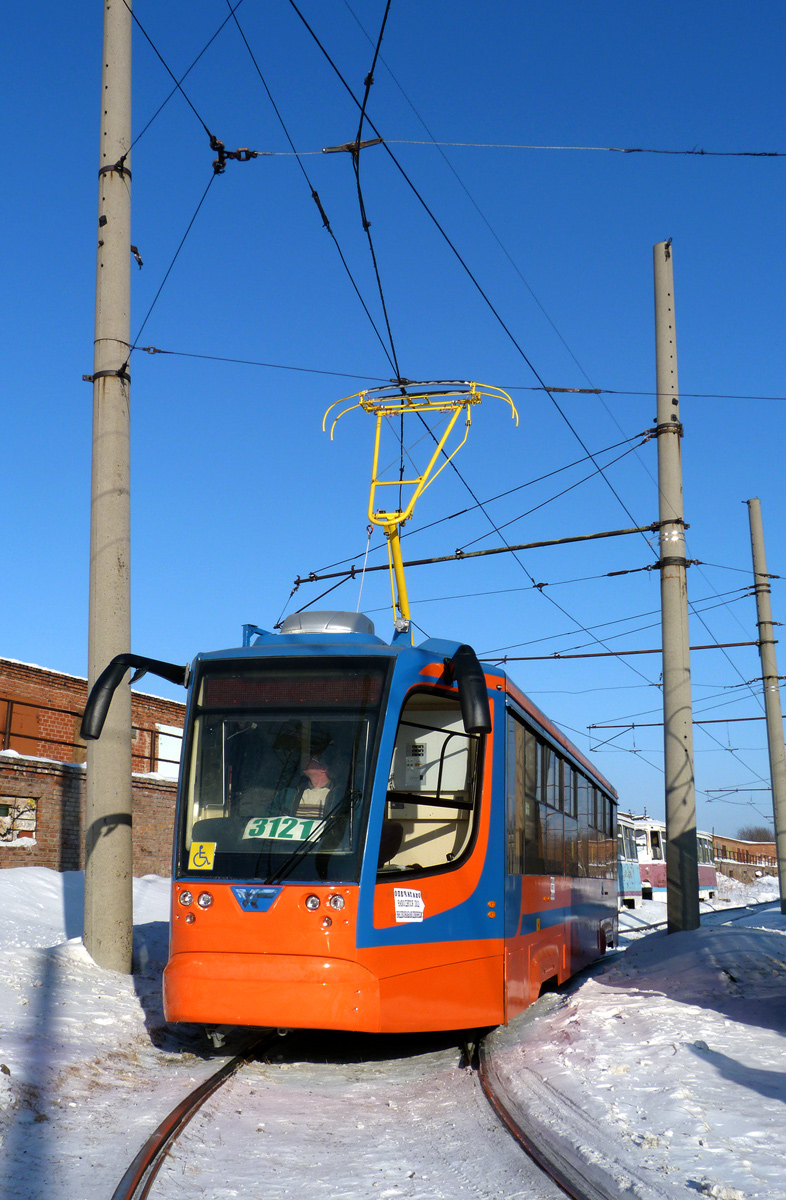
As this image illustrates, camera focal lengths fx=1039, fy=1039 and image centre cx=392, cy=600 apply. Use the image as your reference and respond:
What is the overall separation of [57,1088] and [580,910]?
772cm

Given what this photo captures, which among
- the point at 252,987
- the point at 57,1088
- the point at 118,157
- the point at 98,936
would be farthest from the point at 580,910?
the point at 118,157

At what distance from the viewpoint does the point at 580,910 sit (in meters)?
12.3

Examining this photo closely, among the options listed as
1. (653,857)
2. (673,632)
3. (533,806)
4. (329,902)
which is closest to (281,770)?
(329,902)

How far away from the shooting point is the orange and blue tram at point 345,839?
6.69 metres

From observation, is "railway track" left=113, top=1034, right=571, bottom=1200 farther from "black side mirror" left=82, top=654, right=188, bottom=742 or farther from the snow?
"black side mirror" left=82, top=654, right=188, bottom=742

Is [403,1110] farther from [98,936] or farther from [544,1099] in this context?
[98,936]

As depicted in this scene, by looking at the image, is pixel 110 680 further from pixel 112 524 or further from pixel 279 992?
pixel 112 524

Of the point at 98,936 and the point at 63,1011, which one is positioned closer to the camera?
the point at 63,1011

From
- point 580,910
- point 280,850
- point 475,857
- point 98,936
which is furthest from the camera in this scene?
point 580,910

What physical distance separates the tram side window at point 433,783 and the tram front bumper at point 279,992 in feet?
3.16

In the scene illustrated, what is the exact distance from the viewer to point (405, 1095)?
652cm

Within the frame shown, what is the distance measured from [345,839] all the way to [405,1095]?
1.62 meters

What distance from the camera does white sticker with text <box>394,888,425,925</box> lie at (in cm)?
695

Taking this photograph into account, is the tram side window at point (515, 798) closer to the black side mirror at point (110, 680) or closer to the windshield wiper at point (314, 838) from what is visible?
the windshield wiper at point (314, 838)
